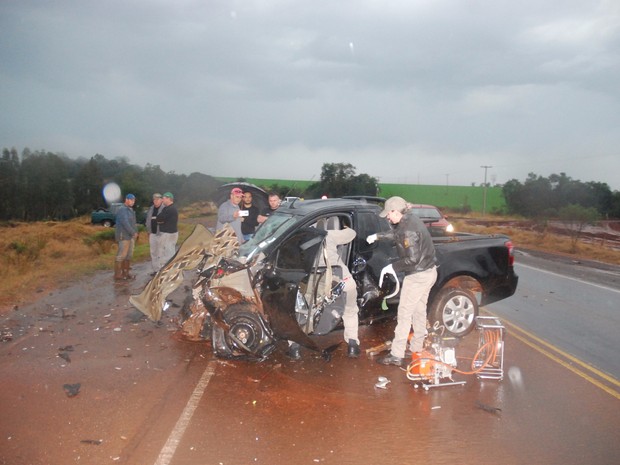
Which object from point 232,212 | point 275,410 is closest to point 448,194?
point 232,212

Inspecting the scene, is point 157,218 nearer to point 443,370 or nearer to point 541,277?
point 443,370

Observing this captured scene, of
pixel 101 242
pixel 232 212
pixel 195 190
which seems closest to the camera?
pixel 232 212

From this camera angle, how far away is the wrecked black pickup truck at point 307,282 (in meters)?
5.95

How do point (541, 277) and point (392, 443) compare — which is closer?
point (392, 443)

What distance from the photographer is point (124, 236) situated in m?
11.5

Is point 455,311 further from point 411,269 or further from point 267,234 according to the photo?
point 267,234

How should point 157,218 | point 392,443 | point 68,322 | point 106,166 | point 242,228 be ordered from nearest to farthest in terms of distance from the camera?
point 392,443 < point 68,322 < point 242,228 < point 157,218 < point 106,166

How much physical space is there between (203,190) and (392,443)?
44877 mm

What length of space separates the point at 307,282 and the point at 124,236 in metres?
6.88

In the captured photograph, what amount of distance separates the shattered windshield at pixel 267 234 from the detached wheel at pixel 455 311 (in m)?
2.27

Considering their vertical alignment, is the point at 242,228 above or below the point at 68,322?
above

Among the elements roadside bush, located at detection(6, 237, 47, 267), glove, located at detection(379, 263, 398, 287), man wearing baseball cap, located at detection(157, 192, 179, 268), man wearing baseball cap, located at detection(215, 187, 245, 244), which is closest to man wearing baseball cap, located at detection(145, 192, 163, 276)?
man wearing baseball cap, located at detection(157, 192, 179, 268)

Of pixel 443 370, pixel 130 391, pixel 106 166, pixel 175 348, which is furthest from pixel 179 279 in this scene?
pixel 106 166

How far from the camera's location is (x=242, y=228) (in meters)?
10.8
